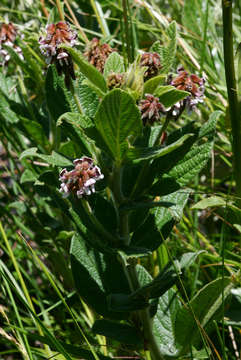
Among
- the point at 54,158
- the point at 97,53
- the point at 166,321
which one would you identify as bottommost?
the point at 166,321

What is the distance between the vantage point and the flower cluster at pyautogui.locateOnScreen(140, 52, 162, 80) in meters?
1.10

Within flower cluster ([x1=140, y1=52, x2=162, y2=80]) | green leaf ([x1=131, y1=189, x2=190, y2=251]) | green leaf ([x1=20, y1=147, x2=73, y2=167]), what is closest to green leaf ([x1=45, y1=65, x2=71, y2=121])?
green leaf ([x1=20, y1=147, x2=73, y2=167])

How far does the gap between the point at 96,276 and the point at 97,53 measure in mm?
609

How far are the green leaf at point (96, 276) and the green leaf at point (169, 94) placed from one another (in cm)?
49

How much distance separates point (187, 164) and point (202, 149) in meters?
0.05

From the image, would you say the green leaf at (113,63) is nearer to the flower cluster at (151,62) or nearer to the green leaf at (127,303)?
the flower cluster at (151,62)

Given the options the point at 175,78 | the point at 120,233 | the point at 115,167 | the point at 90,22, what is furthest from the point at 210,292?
the point at 90,22

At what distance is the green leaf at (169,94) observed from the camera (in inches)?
40.3

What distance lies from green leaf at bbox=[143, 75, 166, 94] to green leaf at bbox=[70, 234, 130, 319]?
19.4 inches

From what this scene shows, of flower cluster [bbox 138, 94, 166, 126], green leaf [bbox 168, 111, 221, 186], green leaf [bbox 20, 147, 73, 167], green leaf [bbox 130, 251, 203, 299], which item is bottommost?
green leaf [bbox 130, 251, 203, 299]

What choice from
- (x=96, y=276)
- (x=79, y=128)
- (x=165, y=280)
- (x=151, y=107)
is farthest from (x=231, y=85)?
(x=96, y=276)

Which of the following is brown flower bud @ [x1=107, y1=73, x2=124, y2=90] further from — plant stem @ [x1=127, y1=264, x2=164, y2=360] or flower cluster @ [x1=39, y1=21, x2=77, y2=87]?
plant stem @ [x1=127, y1=264, x2=164, y2=360]

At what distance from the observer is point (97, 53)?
122cm

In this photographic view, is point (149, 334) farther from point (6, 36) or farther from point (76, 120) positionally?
point (6, 36)
